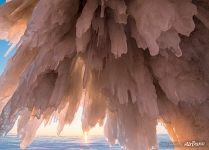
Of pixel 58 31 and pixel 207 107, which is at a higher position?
pixel 58 31

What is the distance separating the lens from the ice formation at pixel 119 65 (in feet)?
1.90

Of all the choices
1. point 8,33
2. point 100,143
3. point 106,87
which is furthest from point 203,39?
point 8,33

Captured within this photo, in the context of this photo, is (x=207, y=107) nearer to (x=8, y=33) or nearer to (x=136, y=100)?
(x=136, y=100)

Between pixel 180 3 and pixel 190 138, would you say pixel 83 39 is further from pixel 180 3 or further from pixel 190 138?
pixel 190 138

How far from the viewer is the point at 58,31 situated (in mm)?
619

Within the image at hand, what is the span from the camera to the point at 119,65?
64cm

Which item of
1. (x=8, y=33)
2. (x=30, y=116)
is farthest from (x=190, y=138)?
(x=8, y=33)

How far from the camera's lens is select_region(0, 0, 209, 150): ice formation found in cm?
58

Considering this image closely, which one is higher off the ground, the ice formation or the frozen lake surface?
the ice formation

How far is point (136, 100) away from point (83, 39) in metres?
0.15

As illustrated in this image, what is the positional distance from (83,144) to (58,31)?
0.27 meters

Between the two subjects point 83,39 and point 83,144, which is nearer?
point 83,39

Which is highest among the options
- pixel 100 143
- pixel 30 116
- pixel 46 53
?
pixel 46 53

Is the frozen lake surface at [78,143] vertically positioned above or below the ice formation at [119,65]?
below
